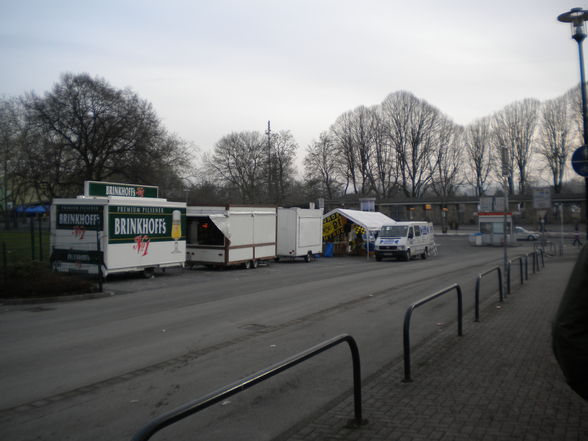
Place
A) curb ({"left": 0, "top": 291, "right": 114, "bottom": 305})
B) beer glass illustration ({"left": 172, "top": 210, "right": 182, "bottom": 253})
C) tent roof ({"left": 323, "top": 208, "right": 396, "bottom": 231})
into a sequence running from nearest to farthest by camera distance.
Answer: curb ({"left": 0, "top": 291, "right": 114, "bottom": 305}), beer glass illustration ({"left": 172, "top": 210, "right": 182, "bottom": 253}), tent roof ({"left": 323, "top": 208, "right": 396, "bottom": 231})

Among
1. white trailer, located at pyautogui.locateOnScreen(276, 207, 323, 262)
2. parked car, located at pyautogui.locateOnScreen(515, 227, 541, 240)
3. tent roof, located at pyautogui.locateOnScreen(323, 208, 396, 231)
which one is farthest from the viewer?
parked car, located at pyautogui.locateOnScreen(515, 227, 541, 240)

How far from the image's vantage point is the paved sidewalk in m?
4.71

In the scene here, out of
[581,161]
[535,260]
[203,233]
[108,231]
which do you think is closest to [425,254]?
[535,260]

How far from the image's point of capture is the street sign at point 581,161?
9.42 meters

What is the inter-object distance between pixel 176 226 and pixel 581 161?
614 inches

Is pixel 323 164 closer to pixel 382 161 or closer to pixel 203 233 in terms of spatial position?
pixel 382 161

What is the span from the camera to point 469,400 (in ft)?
18.4

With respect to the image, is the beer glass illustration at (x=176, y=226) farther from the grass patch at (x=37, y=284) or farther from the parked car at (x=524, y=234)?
the parked car at (x=524, y=234)

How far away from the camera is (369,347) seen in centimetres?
856

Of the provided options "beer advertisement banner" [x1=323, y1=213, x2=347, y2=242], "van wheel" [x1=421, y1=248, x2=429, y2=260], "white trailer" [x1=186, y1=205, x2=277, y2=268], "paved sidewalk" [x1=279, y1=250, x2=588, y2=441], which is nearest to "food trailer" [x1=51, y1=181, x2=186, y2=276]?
"white trailer" [x1=186, y1=205, x2=277, y2=268]

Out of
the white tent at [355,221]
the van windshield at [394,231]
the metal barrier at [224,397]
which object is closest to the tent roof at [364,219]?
the white tent at [355,221]

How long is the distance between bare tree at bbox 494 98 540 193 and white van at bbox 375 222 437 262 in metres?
45.1

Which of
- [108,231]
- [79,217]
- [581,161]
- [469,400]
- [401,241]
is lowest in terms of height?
[469,400]

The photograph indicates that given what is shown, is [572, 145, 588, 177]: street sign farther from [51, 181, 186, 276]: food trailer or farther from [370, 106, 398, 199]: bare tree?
[370, 106, 398, 199]: bare tree
